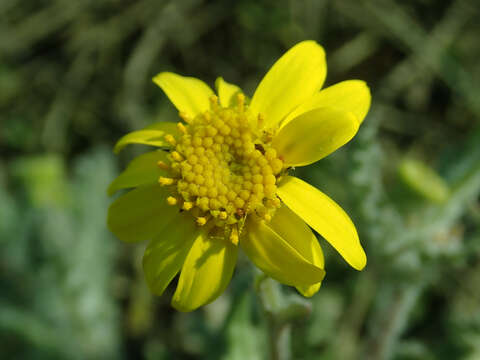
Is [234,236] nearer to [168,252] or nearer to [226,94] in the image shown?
[168,252]

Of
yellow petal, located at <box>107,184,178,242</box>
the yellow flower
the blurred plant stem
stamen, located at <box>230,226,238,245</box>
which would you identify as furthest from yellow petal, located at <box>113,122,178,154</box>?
the blurred plant stem

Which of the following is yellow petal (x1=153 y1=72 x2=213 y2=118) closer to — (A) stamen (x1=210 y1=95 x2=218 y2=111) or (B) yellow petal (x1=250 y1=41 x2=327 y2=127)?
(A) stamen (x1=210 y1=95 x2=218 y2=111)

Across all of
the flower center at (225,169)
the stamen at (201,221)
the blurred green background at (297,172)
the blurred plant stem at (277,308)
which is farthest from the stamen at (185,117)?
the blurred green background at (297,172)

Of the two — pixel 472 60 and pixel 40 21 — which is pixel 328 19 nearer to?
pixel 472 60

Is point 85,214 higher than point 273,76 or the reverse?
the reverse

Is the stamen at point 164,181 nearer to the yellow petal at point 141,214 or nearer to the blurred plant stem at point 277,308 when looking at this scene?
the yellow petal at point 141,214

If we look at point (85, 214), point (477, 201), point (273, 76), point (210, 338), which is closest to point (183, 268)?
point (273, 76)
